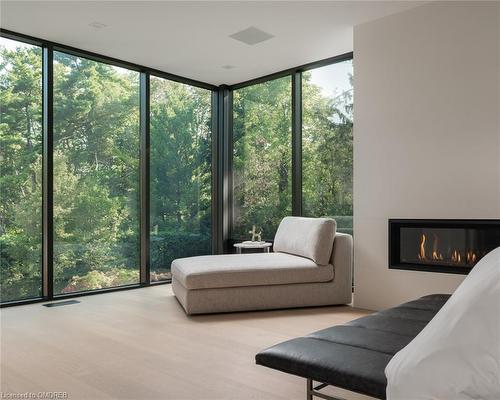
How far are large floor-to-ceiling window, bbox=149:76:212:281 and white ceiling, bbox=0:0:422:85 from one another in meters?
0.63

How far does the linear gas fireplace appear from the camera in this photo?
11.9 feet

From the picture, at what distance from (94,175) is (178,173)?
1209mm

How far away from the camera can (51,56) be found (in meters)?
4.71

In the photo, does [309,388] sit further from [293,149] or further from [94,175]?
[293,149]

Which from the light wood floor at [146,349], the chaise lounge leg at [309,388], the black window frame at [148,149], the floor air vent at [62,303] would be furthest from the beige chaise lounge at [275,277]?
the chaise lounge leg at [309,388]

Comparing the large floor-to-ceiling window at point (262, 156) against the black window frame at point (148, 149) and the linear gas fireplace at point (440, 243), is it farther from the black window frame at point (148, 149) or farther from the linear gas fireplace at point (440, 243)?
the linear gas fireplace at point (440, 243)

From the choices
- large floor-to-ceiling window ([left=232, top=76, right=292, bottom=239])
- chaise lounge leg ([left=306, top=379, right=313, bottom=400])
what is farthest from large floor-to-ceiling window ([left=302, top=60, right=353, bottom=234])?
chaise lounge leg ([left=306, top=379, right=313, bottom=400])

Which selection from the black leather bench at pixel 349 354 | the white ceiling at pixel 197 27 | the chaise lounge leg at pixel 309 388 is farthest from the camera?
the white ceiling at pixel 197 27

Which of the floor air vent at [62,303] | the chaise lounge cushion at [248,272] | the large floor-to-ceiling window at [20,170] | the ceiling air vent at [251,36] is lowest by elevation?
the floor air vent at [62,303]

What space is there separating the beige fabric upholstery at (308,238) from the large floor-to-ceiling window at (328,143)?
0.49 m

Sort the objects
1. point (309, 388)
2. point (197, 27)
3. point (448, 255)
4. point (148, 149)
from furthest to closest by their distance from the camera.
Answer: point (148, 149), point (197, 27), point (448, 255), point (309, 388)

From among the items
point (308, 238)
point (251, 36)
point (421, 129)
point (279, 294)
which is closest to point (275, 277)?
point (279, 294)

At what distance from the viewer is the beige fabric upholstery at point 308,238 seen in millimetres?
4395

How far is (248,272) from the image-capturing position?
4.11 metres
